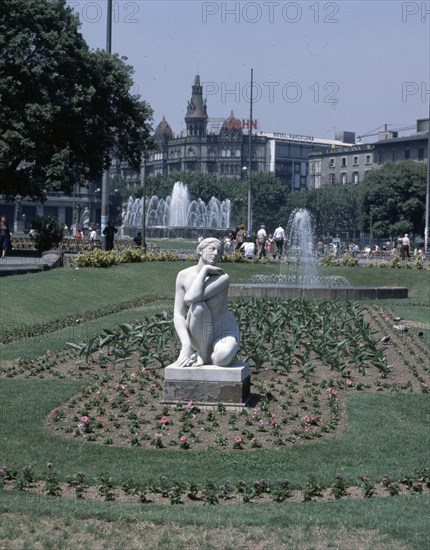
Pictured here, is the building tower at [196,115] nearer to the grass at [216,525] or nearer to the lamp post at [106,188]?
the lamp post at [106,188]

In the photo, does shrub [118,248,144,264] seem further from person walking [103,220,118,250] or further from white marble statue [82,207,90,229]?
white marble statue [82,207,90,229]

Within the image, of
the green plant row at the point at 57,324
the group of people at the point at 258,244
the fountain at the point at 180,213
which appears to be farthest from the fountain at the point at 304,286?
the fountain at the point at 180,213

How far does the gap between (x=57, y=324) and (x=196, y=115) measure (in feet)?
497

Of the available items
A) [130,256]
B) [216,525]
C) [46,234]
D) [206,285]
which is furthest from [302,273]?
[216,525]

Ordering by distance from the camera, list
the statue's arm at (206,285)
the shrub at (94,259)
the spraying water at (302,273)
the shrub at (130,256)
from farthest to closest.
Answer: the shrub at (130,256) < the spraying water at (302,273) < the shrub at (94,259) < the statue's arm at (206,285)

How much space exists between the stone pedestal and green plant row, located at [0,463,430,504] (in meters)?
3.09

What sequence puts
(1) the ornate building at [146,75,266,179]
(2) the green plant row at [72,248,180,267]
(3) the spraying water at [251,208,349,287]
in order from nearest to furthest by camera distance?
(2) the green plant row at [72,248,180,267], (3) the spraying water at [251,208,349,287], (1) the ornate building at [146,75,266,179]

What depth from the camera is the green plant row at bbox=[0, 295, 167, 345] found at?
20.4 meters

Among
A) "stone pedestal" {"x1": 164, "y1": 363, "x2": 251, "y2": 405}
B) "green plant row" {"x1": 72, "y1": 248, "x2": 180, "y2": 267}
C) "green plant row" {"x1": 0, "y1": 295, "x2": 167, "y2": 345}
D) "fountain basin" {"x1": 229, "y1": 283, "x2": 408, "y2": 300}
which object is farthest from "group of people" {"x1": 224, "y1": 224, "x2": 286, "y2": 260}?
"stone pedestal" {"x1": 164, "y1": 363, "x2": 251, "y2": 405}

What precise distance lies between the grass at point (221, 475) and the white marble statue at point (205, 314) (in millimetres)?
1603

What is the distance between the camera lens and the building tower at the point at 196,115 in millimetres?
171875

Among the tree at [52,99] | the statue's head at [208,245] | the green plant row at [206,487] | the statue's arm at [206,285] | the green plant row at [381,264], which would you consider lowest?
the green plant row at [206,487]

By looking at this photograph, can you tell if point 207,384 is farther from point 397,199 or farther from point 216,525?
point 397,199

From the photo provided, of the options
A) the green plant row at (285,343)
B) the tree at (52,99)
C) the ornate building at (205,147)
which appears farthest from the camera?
the ornate building at (205,147)
